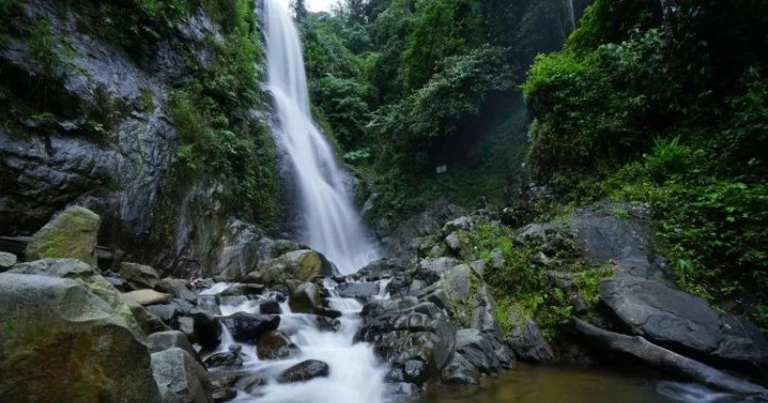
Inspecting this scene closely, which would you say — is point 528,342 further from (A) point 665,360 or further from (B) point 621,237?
(B) point 621,237

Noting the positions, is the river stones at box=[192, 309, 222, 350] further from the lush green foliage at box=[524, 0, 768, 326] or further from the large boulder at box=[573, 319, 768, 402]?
the lush green foliage at box=[524, 0, 768, 326]

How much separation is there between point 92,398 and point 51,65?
24.6 ft

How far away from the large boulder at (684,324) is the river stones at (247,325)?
5.02 m

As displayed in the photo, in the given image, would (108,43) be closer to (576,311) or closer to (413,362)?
(413,362)

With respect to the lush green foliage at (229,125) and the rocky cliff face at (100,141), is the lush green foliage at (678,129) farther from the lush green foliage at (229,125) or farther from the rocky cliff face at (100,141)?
the rocky cliff face at (100,141)

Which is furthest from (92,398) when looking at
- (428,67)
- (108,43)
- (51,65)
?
(428,67)

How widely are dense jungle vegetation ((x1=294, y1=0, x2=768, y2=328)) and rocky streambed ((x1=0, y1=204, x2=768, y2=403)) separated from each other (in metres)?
0.72

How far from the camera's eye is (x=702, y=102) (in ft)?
24.1

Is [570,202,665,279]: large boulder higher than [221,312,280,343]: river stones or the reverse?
higher

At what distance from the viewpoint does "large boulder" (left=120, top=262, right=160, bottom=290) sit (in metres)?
6.84

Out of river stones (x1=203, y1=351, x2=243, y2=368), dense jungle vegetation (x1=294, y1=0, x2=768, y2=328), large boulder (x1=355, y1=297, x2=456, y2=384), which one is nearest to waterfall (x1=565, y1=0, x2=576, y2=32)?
dense jungle vegetation (x1=294, y1=0, x2=768, y2=328)

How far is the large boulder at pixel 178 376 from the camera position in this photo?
135 inches

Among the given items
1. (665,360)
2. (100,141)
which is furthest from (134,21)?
(665,360)

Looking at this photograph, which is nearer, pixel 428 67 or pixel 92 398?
pixel 92 398
